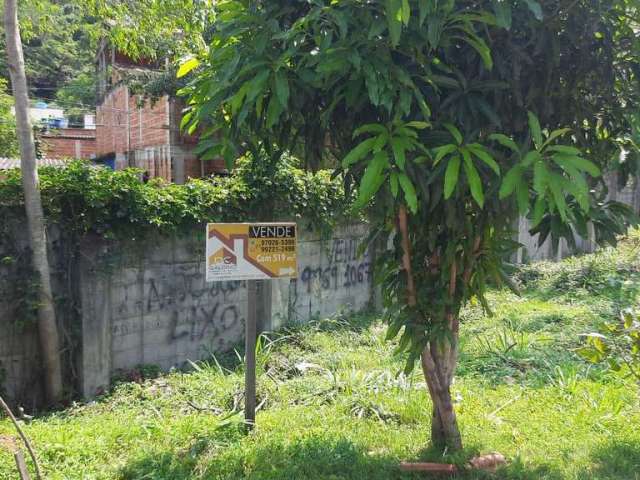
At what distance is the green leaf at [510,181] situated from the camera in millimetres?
2367

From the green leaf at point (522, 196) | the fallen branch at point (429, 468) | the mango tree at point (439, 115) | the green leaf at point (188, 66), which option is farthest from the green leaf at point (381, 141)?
the fallen branch at point (429, 468)

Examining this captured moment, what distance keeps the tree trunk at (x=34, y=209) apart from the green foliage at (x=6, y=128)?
8.36 m

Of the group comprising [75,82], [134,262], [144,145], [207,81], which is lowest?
[134,262]

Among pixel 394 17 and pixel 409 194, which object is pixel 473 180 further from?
pixel 394 17

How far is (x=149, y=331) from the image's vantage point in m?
6.17

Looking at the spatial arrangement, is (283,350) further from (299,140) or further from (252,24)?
(252,24)

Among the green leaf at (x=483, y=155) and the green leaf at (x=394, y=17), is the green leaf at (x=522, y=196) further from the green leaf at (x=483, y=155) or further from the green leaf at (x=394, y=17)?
the green leaf at (x=394, y=17)

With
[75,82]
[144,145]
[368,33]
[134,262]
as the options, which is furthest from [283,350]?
[75,82]

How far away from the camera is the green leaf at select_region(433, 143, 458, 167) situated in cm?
240

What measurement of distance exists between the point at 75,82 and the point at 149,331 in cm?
2016

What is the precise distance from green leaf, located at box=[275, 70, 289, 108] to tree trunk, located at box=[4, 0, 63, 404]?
322 centimetres

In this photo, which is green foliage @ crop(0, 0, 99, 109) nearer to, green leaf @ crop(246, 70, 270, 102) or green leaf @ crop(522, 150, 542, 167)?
green leaf @ crop(246, 70, 270, 102)

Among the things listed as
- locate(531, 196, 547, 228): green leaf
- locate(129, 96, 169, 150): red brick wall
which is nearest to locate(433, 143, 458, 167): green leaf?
locate(531, 196, 547, 228): green leaf

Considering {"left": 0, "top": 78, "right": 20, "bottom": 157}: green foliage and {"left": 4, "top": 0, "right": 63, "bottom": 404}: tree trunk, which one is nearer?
{"left": 4, "top": 0, "right": 63, "bottom": 404}: tree trunk
